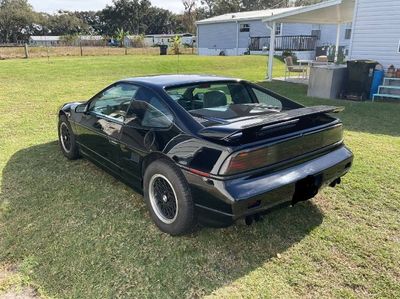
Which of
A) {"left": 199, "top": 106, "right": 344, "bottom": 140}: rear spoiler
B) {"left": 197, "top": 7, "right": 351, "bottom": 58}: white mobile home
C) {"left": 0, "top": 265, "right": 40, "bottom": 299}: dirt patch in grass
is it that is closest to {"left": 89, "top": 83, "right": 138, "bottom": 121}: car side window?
{"left": 199, "top": 106, "right": 344, "bottom": 140}: rear spoiler

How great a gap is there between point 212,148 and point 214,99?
1.14 metres

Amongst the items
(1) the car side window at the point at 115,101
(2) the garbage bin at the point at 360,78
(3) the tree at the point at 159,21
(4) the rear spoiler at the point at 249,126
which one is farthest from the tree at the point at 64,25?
(4) the rear spoiler at the point at 249,126

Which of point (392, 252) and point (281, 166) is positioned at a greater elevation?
point (281, 166)

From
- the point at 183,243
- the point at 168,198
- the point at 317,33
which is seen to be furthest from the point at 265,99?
the point at 317,33

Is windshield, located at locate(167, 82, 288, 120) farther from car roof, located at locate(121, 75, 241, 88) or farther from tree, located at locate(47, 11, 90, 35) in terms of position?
tree, located at locate(47, 11, 90, 35)

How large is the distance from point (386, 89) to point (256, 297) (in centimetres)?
958

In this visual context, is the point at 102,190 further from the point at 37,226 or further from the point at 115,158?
the point at 37,226

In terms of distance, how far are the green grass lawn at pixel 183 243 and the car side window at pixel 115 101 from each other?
2.85 feet

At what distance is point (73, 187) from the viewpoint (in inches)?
157

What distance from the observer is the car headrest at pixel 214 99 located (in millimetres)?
3557

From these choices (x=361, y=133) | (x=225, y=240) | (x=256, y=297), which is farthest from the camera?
(x=361, y=133)

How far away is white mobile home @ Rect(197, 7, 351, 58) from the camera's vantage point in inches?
1000

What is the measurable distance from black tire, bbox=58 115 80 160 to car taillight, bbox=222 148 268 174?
114 inches

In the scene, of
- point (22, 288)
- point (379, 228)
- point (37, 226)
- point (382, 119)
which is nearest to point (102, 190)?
point (37, 226)
